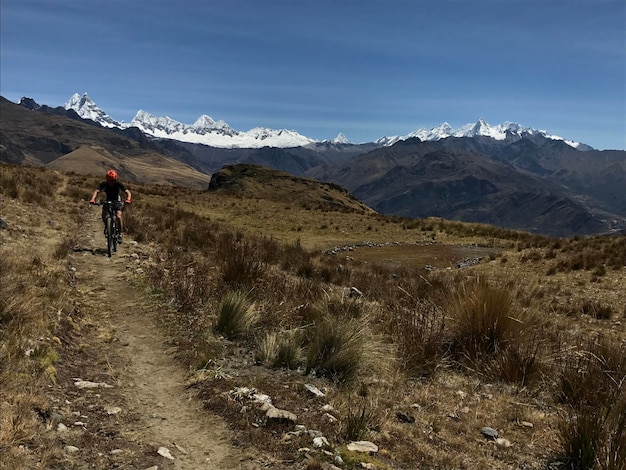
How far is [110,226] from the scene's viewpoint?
14.6m

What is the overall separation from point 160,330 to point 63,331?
1.61 meters

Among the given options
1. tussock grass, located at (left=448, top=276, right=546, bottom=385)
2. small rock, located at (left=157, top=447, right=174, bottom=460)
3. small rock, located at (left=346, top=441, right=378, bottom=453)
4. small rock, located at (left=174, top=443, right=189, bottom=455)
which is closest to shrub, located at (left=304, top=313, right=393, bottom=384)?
tussock grass, located at (left=448, top=276, right=546, bottom=385)

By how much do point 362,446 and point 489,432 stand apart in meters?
1.67

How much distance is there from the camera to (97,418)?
5008 mm

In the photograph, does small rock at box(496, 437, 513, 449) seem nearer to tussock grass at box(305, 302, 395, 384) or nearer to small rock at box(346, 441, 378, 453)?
small rock at box(346, 441, 378, 453)

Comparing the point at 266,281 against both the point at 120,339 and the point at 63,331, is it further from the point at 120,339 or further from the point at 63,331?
the point at 63,331

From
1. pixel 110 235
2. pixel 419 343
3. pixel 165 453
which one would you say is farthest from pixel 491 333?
pixel 110 235

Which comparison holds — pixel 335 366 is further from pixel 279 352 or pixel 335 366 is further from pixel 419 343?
pixel 419 343

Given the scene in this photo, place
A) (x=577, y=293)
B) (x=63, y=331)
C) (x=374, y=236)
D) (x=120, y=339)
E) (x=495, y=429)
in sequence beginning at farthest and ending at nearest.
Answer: (x=374, y=236) < (x=577, y=293) < (x=120, y=339) < (x=63, y=331) < (x=495, y=429)

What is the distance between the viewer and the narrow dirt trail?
4.61 m

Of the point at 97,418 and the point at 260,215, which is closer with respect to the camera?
the point at 97,418

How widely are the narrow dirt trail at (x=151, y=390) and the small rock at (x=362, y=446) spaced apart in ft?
3.34

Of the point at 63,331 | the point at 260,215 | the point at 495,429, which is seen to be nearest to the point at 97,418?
the point at 63,331

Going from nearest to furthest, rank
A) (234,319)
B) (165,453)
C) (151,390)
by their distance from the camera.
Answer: (165,453), (151,390), (234,319)
